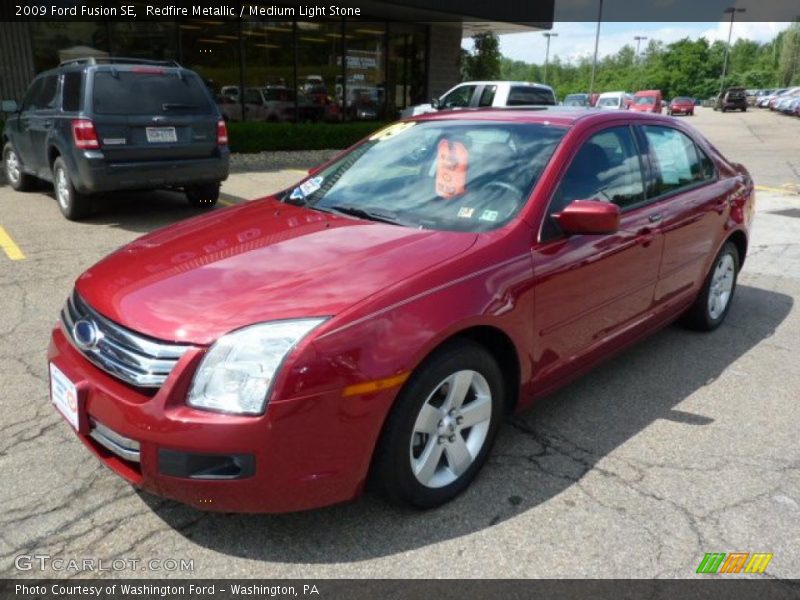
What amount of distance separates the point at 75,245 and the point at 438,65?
50.8 ft

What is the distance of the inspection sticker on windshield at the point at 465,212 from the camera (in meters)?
3.05

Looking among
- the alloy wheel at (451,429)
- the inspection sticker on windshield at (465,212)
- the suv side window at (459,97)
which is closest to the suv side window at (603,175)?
the inspection sticker on windshield at (465,212)

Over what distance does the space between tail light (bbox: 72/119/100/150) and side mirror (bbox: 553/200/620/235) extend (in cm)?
575

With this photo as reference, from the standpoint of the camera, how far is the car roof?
3504mm

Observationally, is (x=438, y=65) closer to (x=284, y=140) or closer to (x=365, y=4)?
(x=365, y=4)

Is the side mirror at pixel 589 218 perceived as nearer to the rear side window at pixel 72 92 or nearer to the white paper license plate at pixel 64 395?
the white paper license plate at pixel 64 395

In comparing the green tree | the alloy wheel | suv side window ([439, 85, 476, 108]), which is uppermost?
the green tree

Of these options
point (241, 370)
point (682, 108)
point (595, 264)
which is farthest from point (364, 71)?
point (682, 108)

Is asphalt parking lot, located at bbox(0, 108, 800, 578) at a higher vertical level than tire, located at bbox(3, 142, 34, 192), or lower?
lower

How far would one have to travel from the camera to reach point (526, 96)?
14.8 meters

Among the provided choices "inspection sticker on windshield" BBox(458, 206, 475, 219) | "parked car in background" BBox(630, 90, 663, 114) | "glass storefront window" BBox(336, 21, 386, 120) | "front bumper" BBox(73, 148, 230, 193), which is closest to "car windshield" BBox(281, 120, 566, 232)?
"inspection sticker on windshield" BBox(458, 206, 475, 219)

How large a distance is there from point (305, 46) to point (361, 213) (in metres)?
14.5

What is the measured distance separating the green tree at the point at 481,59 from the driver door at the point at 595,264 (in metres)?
22.5

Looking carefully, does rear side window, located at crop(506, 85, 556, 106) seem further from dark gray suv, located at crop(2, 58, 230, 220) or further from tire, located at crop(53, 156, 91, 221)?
tire, located at crop(53, 156, 91, 221)
